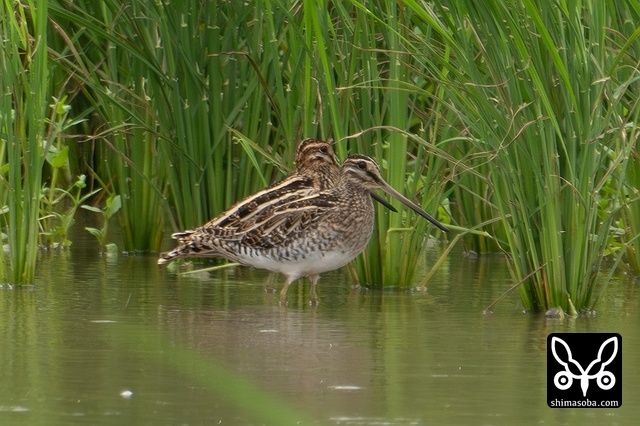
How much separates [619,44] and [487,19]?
1125mm

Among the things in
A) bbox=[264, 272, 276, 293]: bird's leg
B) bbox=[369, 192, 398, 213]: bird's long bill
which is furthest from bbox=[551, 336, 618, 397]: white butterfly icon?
bbox=[264, 272, 276, 293]: bird's leg

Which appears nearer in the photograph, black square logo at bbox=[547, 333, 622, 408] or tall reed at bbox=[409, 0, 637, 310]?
black square logo at bbox=[547, 333, 622, 408]

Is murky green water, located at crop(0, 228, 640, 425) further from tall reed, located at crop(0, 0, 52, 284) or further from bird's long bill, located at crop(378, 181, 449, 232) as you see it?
bird's long bill, located at crop(378, 181, 449, 232)

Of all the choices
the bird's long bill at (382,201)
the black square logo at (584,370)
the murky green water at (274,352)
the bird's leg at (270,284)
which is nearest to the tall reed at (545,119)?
the murky green water at (274,352)

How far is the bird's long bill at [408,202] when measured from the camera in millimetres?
8186

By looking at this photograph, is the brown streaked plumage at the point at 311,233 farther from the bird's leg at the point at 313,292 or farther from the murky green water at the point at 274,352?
the murky green water at the point at 274,352

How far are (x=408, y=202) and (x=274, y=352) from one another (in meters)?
1.96

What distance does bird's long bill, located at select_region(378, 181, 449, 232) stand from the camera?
26.9ft

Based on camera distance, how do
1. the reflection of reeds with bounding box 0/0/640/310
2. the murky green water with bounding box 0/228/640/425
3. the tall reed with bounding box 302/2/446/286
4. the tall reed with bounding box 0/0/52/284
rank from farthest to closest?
the tall reed with bounding box 302/2/446/286
the tall reed with bounding box 0/0/52/284
the reflection of reeds with bounding box 0/0/640/310
the murky green water with bounding box 0/228/640/425

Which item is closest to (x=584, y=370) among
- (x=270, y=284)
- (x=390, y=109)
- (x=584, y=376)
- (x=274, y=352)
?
(x=584, y=376)

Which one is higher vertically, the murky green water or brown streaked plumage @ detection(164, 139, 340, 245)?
brown streaked plumage @ detection(164, 139, 340, 245)

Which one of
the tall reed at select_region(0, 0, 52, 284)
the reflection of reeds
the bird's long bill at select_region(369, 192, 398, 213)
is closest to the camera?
the reflection of reeds

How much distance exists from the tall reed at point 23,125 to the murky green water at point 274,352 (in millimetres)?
256

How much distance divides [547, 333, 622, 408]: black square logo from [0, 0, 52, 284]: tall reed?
9.94ft
